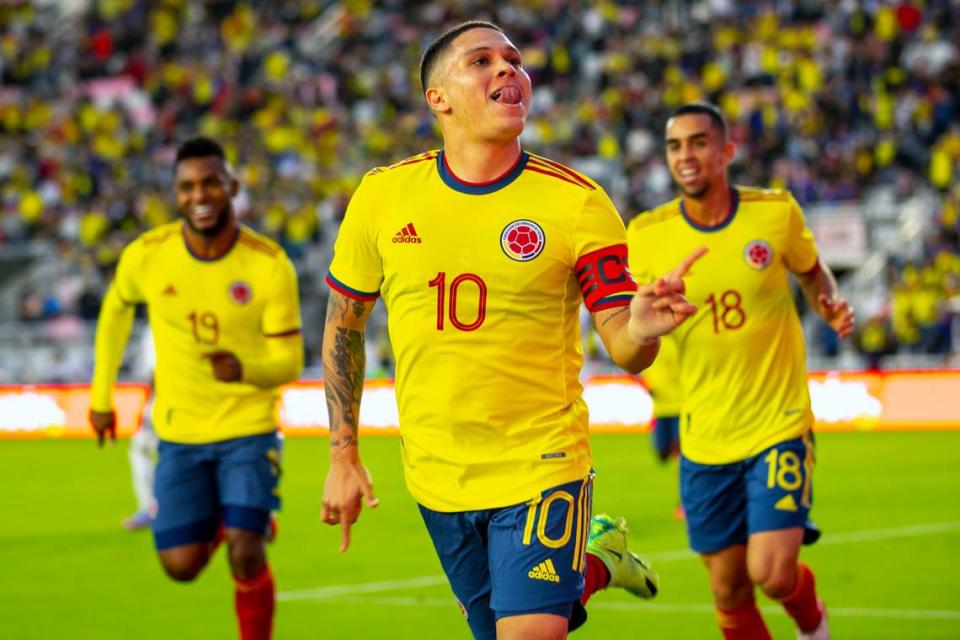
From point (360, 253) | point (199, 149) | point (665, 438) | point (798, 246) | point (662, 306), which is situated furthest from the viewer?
point (665, 438)

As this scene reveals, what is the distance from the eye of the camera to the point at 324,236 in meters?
30.0

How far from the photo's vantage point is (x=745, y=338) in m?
7.76

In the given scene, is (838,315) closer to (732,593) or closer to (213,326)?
(732,593)

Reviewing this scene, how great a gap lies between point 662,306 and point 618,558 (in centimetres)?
198

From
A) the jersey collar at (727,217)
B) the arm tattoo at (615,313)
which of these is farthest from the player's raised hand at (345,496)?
the jersey collar at (727,217)

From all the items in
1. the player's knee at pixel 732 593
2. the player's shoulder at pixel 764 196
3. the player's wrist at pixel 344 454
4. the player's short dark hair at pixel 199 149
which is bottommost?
the player's knee at pixel 732 593

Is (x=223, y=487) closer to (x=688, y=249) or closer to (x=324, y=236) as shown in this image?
(x=688, y=249)

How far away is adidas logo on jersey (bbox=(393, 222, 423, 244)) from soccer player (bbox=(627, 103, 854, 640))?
2.60 m

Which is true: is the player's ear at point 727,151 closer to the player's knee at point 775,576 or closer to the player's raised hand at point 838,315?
the player's raised hand at point 838,315

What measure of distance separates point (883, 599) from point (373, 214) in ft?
19.0

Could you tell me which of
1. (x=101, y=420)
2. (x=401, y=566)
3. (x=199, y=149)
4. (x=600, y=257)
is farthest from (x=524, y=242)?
(x=401, y=566)

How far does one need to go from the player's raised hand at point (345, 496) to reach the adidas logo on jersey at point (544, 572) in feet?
1.86

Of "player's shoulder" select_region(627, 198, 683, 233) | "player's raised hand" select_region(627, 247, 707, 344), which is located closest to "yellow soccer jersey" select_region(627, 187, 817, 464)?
"player's shoulder" select_region(627, 198, 683, 233)

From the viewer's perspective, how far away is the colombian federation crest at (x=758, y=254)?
7.82 metres
